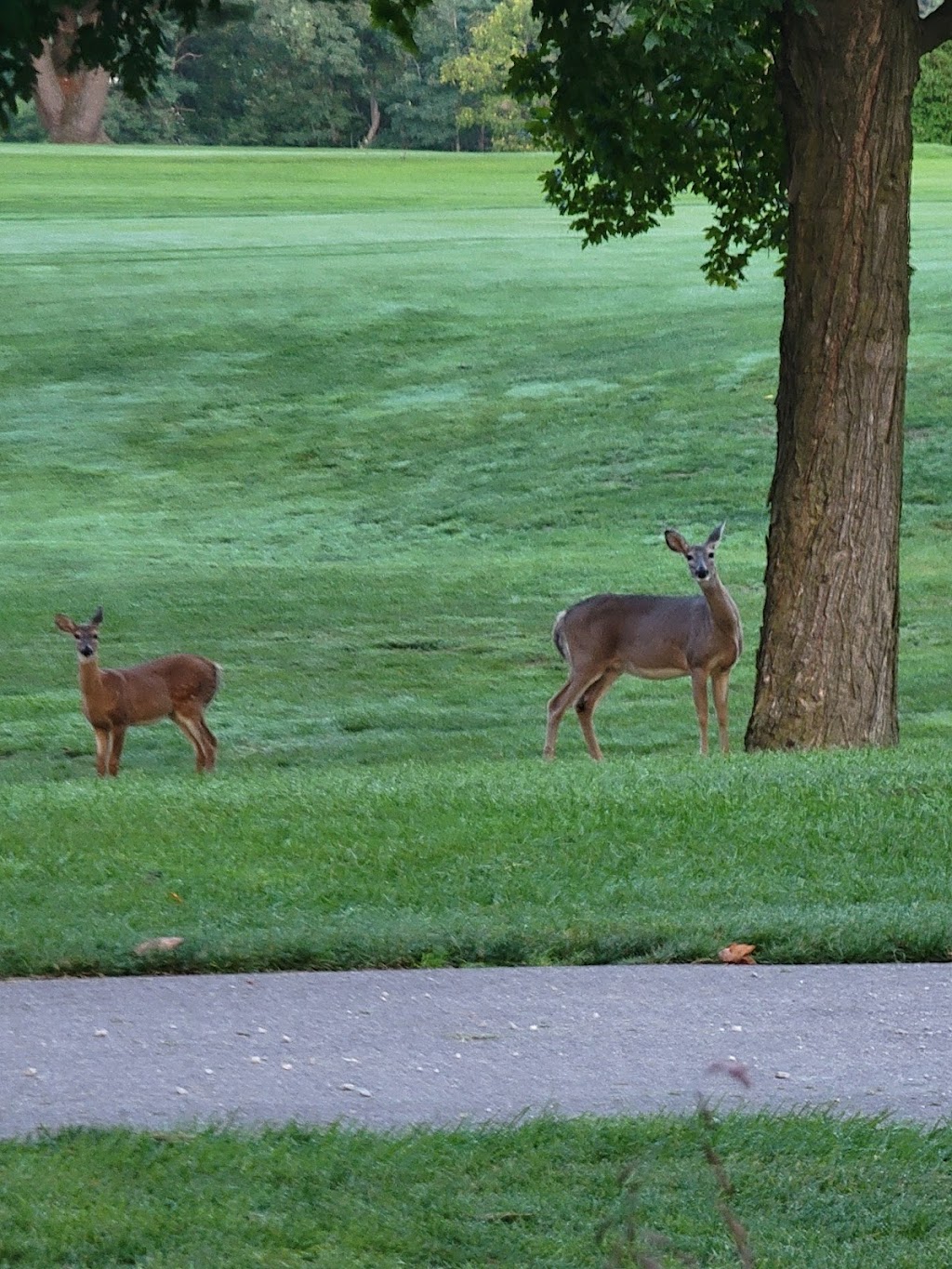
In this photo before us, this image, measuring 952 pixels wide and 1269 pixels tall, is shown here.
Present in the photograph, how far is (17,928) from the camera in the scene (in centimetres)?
760

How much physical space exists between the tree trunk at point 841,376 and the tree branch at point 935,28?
167mm

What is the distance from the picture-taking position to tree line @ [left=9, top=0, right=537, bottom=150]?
62.7 meters

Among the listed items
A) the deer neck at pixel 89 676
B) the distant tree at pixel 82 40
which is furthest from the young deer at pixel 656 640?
the distant tree at pixel 82 40

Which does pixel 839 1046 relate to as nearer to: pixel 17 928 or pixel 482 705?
pixel 17 928

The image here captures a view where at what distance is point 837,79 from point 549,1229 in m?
7.93

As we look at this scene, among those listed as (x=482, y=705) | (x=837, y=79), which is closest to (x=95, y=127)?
(x=482, y=705)

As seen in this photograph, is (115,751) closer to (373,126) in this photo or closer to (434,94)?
(434,94)

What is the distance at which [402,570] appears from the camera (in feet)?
71.9

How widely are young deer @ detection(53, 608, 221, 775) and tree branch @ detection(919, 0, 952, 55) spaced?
577 centimetres

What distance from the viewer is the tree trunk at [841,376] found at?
11.3 metres

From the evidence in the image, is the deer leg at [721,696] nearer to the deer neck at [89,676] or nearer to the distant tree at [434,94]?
the deer neck at [89,676]

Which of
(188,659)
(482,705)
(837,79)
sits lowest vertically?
(482,705)

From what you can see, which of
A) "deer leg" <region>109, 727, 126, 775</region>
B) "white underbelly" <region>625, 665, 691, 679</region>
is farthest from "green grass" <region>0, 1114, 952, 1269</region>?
"white underbelly" <region>625, 665, 691, 679</region>

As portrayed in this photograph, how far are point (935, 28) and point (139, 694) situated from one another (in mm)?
6200
